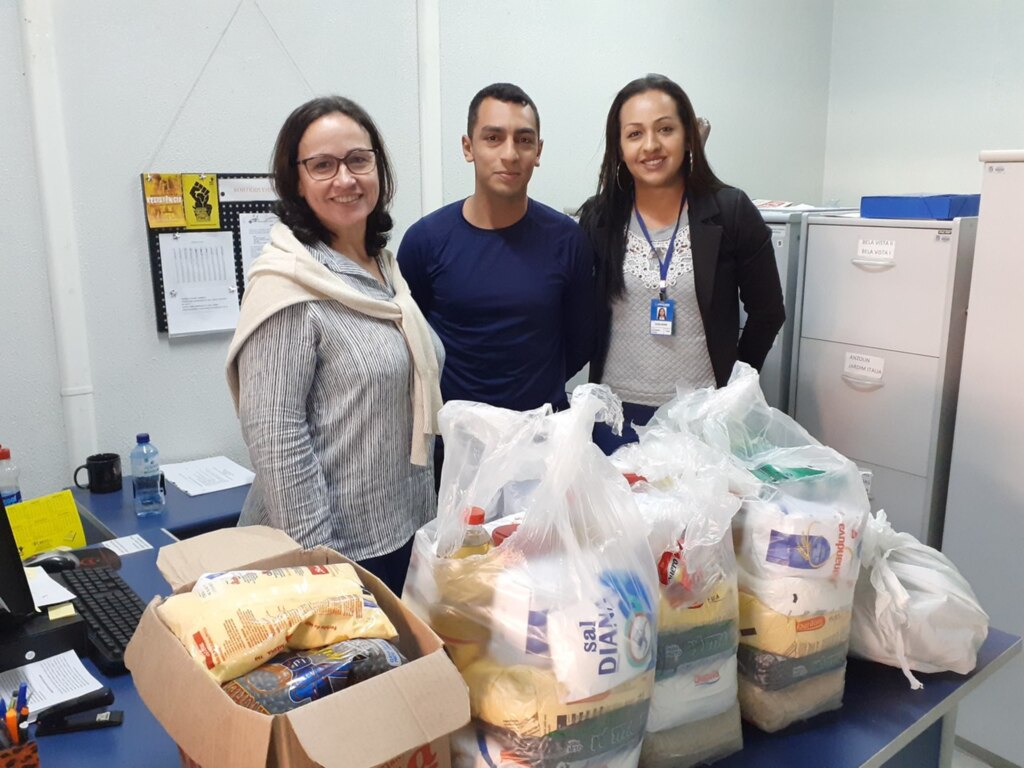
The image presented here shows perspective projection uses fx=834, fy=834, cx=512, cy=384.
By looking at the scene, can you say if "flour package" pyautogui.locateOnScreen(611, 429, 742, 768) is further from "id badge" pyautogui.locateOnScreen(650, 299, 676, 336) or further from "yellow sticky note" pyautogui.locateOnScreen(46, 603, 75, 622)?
"id badge" pyautogui.locateOnScreen(650, 299, 676, 336)

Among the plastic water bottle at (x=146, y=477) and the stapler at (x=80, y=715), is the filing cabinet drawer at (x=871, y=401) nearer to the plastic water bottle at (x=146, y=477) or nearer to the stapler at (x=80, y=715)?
the plastic water bottle at (x=146, y=477)

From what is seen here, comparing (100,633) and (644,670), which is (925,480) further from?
(100,633)

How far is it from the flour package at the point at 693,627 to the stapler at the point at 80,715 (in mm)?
729

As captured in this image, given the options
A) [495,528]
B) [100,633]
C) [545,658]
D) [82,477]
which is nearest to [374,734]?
[545,658]

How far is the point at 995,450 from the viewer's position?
92.6 inches

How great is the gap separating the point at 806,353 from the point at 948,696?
1744 millimetres

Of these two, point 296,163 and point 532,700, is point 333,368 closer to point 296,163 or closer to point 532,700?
point 296,163

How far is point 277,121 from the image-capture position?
2645mm

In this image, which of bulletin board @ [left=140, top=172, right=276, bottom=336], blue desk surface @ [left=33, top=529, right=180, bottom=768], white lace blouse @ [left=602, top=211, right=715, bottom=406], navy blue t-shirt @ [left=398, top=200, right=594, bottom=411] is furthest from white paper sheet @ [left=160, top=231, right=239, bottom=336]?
blue desk surface @ [left=33, top=529, right=180, bottom=768]

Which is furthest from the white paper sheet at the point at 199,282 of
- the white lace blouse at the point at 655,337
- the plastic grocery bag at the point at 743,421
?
the plastic grocery bag at the point at 743,421

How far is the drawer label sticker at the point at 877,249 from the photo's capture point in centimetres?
253

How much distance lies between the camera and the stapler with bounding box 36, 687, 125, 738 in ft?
3.71

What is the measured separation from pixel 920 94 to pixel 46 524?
4.06 metres

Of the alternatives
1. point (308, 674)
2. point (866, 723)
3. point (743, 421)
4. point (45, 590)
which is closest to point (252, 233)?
point (45, 590)
